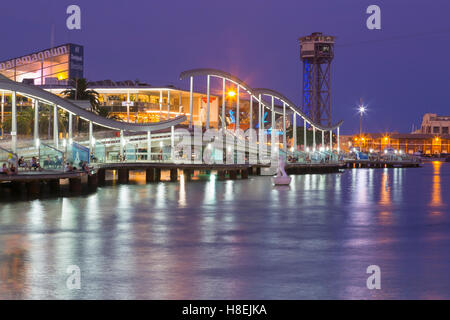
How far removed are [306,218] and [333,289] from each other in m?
16.6

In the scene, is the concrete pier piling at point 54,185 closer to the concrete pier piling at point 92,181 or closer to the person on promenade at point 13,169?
the person on promenade at point 13,169

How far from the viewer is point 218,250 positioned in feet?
64.6

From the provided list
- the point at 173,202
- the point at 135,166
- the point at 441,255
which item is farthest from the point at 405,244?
the point at 135,166

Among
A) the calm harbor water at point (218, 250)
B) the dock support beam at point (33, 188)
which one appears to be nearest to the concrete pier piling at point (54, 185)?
the dock support beam at point (33, 188)

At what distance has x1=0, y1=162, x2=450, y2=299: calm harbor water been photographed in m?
14.3

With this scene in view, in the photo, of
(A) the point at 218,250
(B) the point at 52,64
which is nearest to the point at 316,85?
(B) the point at 52,64

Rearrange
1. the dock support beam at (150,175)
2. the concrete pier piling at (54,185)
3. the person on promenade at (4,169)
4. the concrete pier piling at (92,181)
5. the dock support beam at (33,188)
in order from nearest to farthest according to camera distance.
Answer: the person on promenade at (4,169) → the dock support beam at (33,188) → the concrete pier piling at (54,185) → the concrete pier piling at (92,181) → the dock support beam at (150,175)

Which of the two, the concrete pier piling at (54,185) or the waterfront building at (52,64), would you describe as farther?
the waterfront building at (52,64)

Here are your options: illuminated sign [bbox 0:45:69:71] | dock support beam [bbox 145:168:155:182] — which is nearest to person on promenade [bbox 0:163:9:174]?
dock support beam [bbox 145:168:155:182]

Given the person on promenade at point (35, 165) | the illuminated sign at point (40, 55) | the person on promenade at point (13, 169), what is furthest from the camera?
the illuminated sign at point (40, 55)

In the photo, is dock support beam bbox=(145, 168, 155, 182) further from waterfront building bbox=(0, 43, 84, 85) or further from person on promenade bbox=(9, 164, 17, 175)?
waterfront building bbox=(0, 43, 84, 85)

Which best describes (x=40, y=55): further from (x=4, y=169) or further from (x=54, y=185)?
(x=4, y=169)

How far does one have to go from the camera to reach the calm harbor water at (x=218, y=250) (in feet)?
47.1

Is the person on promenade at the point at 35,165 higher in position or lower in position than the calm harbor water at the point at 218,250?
higher
